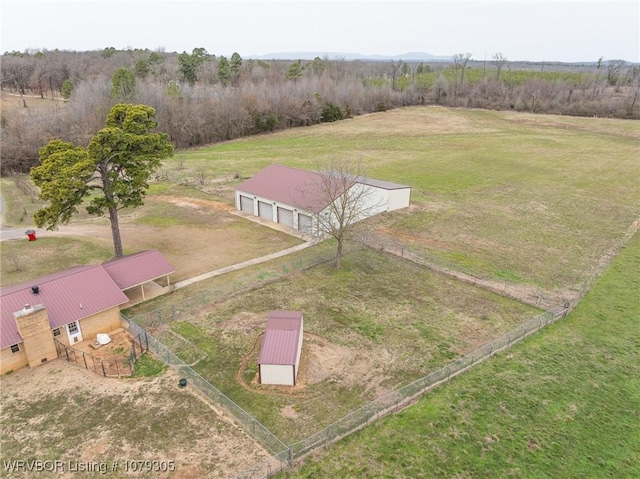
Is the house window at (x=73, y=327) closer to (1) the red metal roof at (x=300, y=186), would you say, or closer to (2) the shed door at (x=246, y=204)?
(1) the red metal roof at (x=300, y=186)

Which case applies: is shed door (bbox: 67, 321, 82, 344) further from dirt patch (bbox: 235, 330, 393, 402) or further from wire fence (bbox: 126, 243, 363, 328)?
dirt patch (bbox: 235, 330, 393, 402)

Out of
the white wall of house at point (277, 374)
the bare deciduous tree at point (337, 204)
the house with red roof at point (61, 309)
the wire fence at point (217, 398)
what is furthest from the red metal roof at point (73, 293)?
the bare deciduous tree at point (337, 204)

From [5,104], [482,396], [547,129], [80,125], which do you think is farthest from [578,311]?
[5,104]

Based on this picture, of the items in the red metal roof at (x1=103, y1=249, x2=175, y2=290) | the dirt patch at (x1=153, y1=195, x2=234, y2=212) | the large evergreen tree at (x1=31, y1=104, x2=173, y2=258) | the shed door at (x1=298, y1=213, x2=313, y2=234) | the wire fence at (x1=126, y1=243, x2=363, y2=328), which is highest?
the large evergreen tree at (x1=31, y1=104, x2=173, y2=258)

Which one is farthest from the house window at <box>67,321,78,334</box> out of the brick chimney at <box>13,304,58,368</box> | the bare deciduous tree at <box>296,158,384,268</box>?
the bare deciduous tree at <box>296,158,384,268</box>

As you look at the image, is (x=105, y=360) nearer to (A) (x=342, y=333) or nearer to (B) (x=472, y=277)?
(A) (x=342, y=333)

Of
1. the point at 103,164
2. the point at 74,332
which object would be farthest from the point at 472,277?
the point at 103,164
